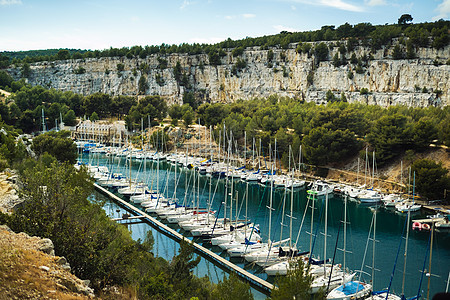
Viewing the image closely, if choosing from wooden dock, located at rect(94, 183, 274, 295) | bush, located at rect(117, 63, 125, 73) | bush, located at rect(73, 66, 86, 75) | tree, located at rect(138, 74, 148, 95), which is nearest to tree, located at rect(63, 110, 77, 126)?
tree, located at rect(138, 74, 148, 95)

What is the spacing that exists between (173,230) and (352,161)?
28.1m

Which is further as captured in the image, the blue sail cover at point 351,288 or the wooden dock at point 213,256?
the wooden dock at point 213,256

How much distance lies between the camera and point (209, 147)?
64.4 metres

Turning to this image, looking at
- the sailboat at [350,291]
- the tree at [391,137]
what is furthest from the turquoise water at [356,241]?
the tree at [391,137]

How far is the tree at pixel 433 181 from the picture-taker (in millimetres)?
36997

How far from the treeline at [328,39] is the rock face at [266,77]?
157 cm

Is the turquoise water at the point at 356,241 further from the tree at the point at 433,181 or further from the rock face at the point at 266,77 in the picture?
the rock face at the point at 266,77

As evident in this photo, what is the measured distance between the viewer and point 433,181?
1464 inches

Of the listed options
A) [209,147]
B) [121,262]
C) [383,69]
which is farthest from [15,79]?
[121,262]

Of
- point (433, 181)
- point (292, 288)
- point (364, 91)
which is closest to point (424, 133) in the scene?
point (433, 181)

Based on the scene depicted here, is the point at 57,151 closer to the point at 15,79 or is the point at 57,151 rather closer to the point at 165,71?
the point at 165,71

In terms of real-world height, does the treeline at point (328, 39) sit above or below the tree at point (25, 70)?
above

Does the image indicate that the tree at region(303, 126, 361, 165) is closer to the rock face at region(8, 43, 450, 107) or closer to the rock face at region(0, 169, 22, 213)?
the rock face at region(8, 43, 450, 107)

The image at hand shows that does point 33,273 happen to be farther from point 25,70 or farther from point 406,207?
point 25,70
